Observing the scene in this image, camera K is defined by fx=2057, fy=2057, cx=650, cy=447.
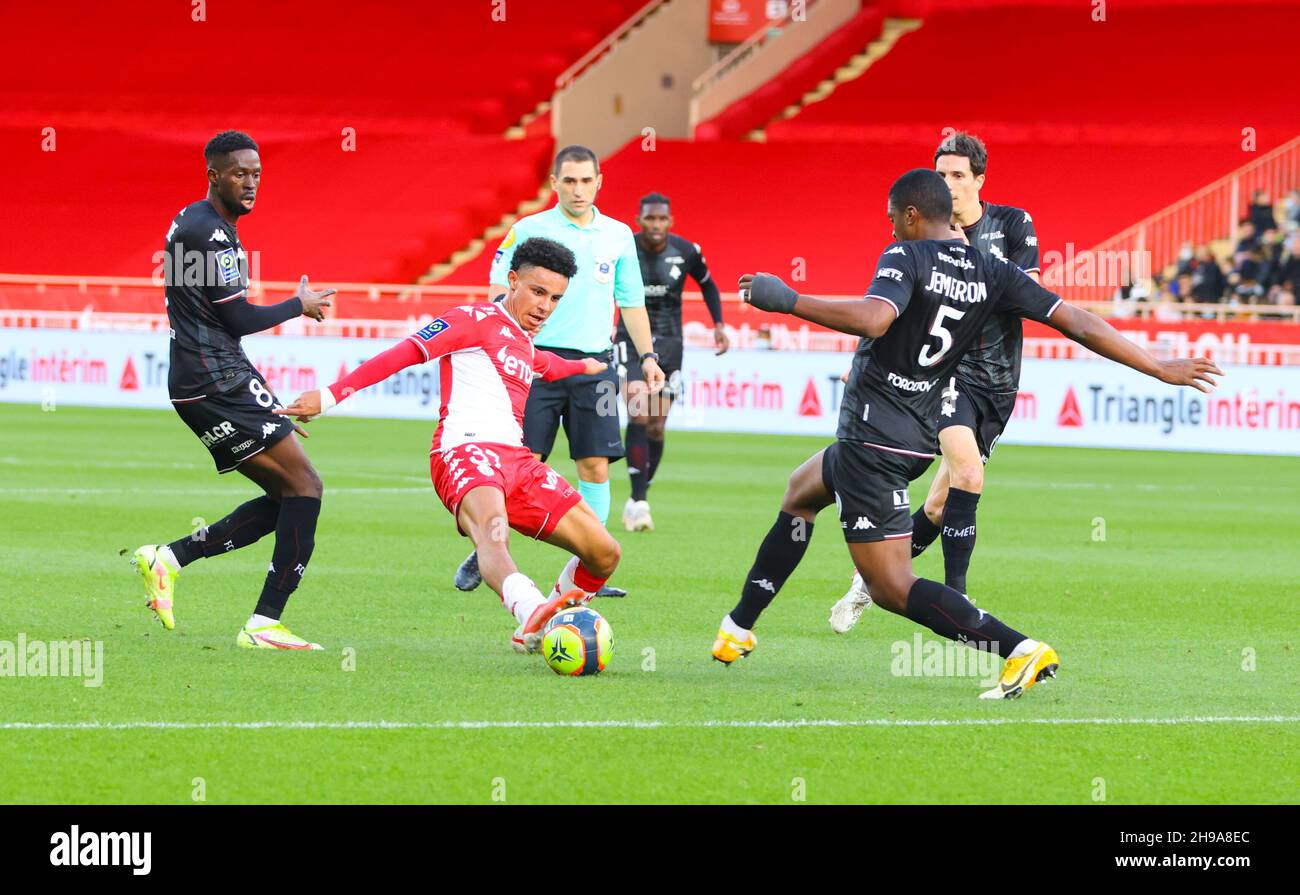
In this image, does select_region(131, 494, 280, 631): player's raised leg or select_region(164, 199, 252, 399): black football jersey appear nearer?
select_region(164, 199, 252, 399): black football jersey

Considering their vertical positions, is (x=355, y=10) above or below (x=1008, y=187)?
above

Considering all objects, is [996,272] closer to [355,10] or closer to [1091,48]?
[1091,48]

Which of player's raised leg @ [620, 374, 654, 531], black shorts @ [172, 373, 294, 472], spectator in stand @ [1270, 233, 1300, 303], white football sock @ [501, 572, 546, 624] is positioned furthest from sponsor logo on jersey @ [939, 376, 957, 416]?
spectator in stand @ [1270, 233, 1300, 303]

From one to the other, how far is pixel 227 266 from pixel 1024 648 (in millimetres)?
3530

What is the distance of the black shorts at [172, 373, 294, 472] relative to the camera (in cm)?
856

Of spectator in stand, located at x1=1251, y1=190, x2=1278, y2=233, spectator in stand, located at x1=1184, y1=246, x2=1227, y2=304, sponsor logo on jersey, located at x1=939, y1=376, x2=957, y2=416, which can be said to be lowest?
sponsor logo on jersey, located at x1=939, y1=376, x2=957, y2=416

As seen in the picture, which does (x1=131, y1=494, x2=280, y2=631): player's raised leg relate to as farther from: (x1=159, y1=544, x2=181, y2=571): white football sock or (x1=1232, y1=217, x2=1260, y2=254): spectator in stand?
(x1=1232, y1=217, x2=1260, y2=254): spectator in stand

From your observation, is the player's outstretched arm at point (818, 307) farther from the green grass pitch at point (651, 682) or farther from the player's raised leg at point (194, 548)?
the player's raised leg at point (194, 548)

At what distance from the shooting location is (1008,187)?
3584 cm

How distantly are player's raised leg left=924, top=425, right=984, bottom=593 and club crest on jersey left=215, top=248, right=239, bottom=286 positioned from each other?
3.38 m

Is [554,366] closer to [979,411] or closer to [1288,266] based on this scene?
[979,411]
